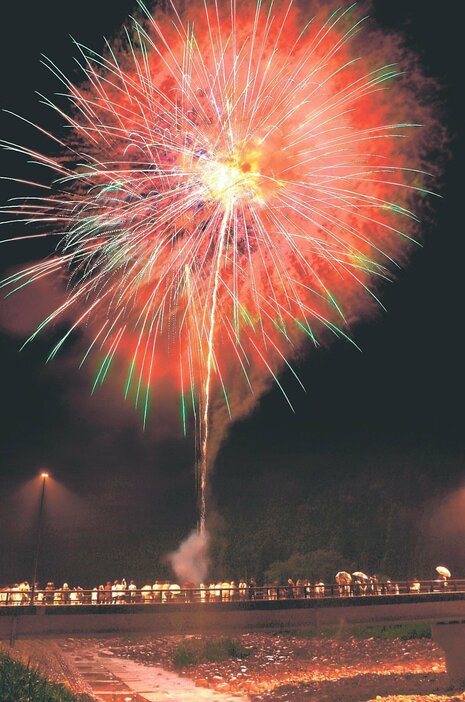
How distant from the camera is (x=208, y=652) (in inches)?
2482

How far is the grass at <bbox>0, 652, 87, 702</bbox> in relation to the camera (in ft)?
82.6

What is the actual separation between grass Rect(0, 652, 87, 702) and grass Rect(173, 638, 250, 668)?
30.4 m

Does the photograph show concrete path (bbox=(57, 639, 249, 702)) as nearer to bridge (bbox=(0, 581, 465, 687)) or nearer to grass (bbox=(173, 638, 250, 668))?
grass (bbox=(173, 638, 250, 668))

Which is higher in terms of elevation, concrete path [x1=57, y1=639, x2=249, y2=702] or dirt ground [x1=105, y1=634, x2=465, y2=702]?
dirt ground [x1=105, y1=634, x2=465, y2=702]

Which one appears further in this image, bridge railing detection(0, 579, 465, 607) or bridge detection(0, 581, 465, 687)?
bridge railing detection(0, 579, 465, 607)

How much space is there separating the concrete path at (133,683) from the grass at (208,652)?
2233 millimetres

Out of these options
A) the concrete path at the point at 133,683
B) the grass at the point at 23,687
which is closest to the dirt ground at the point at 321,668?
the concrete path at the point at 133,683

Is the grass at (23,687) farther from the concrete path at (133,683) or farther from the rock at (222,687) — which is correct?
the rock at (222,687)

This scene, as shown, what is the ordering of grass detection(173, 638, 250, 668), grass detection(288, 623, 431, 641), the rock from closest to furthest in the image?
the rock < grass detection(173, 638, 250, 668) < grass detection(288, 623, 431, 641)

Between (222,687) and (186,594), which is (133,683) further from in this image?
(186,594)

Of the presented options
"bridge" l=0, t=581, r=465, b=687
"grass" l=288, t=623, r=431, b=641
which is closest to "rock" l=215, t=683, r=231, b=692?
"bridge" l=0, t=581, r=465, b=687

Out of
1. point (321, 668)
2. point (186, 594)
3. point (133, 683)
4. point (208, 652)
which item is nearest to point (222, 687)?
point (133, 683)

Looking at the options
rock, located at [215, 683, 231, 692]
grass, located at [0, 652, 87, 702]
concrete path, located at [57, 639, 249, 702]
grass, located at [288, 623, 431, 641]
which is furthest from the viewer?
grass, located at [288, 623, 431, 641]

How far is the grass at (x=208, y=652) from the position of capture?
61.2 m
